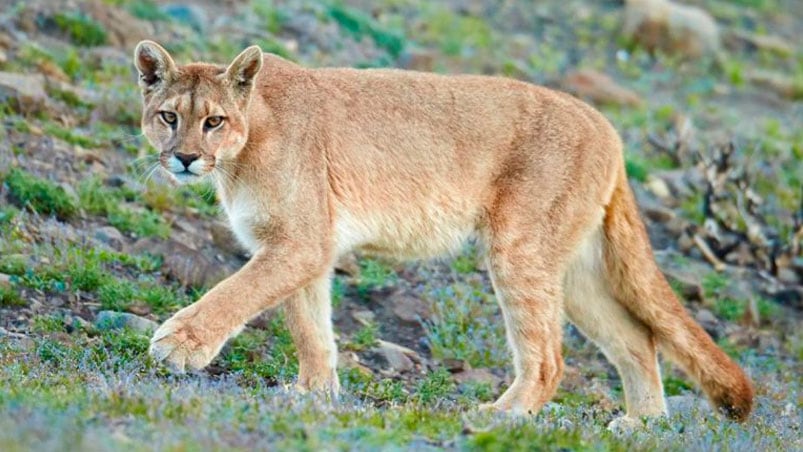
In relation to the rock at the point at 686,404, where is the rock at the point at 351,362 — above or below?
above

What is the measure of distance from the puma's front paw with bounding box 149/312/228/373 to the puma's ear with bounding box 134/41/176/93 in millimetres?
1493

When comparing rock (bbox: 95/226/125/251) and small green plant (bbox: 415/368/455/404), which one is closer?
small green plant (bbox: 415/368/455/404)

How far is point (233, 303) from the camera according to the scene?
7844mm

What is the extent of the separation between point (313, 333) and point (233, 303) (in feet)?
3.23

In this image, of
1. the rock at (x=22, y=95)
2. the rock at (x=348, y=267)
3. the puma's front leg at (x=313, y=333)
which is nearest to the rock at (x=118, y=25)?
the rock at (x=22, y=95)

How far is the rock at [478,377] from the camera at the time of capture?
31.9ft

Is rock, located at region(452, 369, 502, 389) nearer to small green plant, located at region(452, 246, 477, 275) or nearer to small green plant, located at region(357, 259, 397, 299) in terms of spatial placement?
small green plant, located at region(357, 259, 397, 299)

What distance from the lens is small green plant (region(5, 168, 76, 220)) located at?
1060 centimetres

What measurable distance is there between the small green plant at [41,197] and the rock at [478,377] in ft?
11.1

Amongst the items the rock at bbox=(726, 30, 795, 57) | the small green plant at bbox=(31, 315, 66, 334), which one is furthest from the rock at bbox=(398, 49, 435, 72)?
the small green plant at bbox=(31, 315, 66, 334)

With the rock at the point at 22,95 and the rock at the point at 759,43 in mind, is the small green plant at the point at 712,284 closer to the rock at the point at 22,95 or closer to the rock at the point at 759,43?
the rock at the point at 22,95

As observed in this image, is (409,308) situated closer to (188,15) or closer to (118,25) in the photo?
(118,25)

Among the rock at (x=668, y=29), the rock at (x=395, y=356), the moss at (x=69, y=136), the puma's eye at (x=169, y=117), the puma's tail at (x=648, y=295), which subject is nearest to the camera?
the puma's eye at (x=169, y=117)

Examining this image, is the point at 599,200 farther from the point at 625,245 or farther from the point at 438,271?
the point at 438,271
